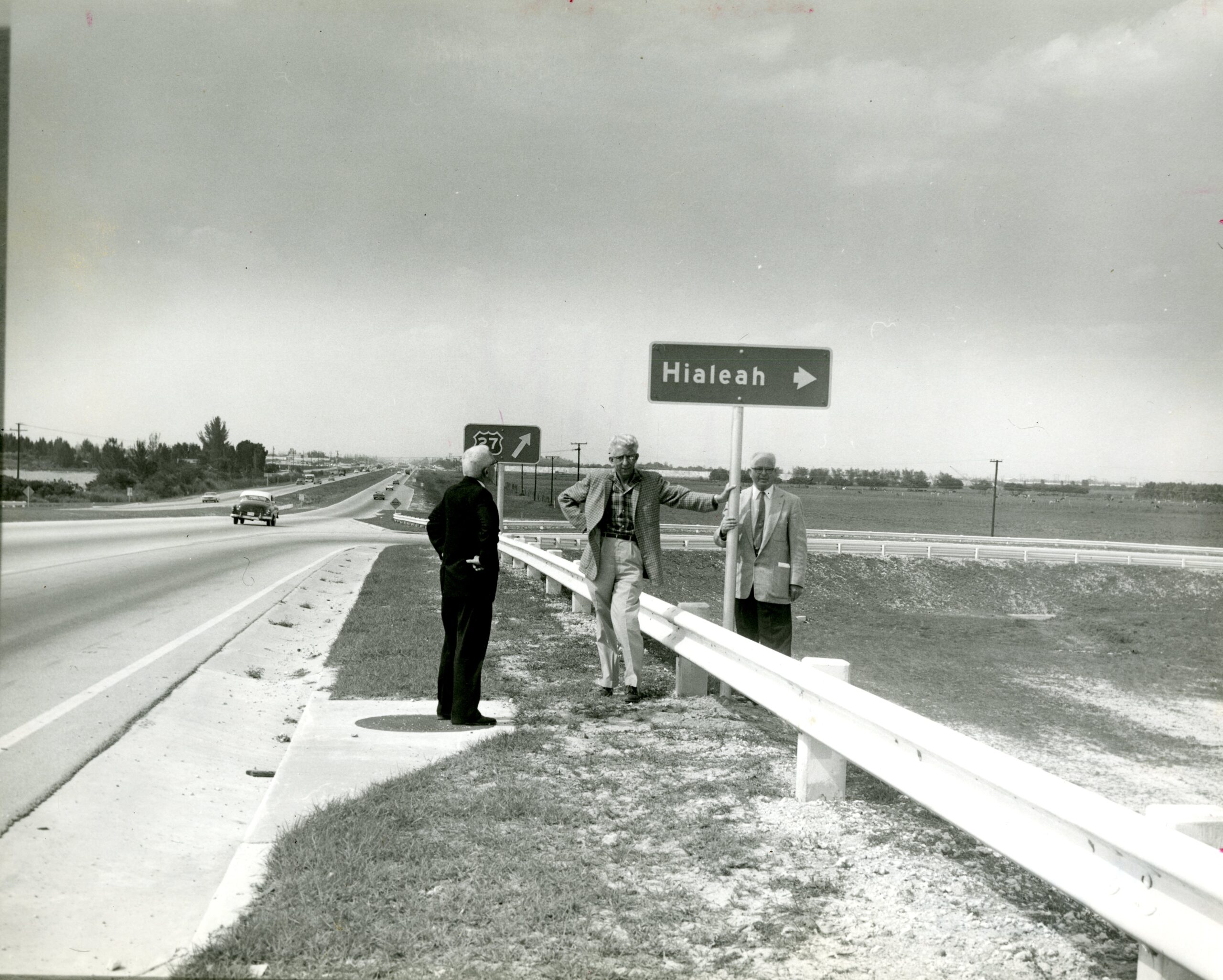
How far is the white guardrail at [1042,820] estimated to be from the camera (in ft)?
8.86

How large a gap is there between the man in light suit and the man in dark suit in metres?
1.87

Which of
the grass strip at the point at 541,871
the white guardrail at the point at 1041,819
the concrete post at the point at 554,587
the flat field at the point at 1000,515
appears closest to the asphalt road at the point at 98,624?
the grass strip at the point at 541,871

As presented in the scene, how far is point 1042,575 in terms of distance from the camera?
38.8 metres

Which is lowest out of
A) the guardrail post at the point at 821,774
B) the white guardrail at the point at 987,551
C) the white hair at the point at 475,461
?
the white guardrail at the point at 987,551

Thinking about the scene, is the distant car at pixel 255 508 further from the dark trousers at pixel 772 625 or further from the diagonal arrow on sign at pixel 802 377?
the diagonal arrow on sign at pixel 802 377

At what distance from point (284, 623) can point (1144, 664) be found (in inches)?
455

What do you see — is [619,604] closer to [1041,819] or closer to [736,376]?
[736,376]

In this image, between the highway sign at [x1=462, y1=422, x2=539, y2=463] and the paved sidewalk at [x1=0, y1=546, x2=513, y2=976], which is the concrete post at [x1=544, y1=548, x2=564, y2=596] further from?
the paved sidewalk at [x1=0, y1=546, x2=513, y2=976]

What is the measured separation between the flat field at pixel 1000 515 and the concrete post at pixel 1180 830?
3454cm

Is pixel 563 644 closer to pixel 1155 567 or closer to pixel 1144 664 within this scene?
pixel 1144 664

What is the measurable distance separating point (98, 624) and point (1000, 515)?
9218 centimetres

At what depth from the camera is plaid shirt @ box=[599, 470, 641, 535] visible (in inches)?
308

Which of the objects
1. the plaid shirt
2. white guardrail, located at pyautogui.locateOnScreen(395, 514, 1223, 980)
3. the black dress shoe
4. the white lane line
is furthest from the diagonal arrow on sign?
the white lane line

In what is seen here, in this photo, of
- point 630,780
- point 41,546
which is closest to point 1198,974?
point 630,780
